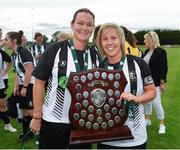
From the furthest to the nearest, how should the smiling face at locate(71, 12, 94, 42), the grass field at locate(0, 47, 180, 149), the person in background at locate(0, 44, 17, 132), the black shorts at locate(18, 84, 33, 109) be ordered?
the person in background at locate(0, 44, 17, 132)
the grass field at locate(0, 47, 180, 149)
the black shorts at locate(18, 84, 33, 109)
the smiling face at locate(71, 12, 94, 42)

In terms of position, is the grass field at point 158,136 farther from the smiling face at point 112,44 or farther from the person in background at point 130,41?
the smiling face at point 112,44

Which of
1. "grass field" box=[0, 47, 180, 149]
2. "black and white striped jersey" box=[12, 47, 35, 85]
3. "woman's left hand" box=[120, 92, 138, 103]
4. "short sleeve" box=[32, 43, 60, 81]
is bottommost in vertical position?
"grass field" box=[0, 47, 180, 149]

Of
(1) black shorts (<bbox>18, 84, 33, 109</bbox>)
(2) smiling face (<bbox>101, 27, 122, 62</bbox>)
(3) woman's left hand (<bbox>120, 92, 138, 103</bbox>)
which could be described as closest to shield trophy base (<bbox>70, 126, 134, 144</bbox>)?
(3) woman's left hand (<bbox>120, 92, 138, 103</bbox>)

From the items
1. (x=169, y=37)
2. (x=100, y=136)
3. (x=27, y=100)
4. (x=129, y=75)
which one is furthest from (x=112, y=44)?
(x=169, y=37)

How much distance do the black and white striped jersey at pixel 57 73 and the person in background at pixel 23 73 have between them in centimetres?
303

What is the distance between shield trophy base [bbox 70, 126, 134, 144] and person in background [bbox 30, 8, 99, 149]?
15.8 inches

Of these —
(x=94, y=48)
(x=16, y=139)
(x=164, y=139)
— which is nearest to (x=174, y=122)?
(x=164, y=139)

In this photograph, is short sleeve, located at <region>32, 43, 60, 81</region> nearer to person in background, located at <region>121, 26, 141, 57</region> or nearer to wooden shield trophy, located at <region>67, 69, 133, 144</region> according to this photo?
wooden shield trophy, located at <region>67, 69, 133, 144</region>

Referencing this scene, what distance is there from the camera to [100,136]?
3732 millimetres

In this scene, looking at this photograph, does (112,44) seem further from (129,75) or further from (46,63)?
(46,63)

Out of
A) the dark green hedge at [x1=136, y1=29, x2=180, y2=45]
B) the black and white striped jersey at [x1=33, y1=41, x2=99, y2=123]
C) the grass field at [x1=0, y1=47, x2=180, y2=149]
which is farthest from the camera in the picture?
the dark green hedge at [x1=136, y1=29, x2=180, y2=45]

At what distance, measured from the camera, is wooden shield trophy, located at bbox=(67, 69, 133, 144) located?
3684 mm

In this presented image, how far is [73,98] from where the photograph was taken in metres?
3.74

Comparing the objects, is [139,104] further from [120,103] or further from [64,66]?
[64,66]
